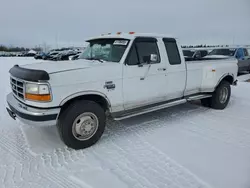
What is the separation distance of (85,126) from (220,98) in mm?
4444

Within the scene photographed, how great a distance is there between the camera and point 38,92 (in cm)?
326

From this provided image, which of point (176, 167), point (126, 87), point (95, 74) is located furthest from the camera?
point (126, 87)

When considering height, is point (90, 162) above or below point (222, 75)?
below

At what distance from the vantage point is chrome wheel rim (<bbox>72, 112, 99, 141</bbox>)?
3.71 meters

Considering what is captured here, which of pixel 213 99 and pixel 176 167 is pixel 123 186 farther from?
pixel 213 99

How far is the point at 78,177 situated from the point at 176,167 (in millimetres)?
1496

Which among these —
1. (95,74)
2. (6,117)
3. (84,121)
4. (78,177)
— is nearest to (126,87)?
(95,74)

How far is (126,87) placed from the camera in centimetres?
416

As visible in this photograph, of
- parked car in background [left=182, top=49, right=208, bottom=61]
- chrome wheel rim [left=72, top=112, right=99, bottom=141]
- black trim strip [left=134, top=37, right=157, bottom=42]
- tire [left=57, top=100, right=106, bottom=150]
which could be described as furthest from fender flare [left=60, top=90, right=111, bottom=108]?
parked car in background [left=182, top=49, right=208, bottom=61]

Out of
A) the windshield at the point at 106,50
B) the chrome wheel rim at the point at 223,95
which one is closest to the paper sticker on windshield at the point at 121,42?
the windshield at the point at 106,50

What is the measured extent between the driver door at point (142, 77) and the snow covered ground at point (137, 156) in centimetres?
72

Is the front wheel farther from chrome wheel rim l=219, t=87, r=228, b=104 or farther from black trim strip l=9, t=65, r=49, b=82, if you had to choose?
black trim strip l=9, t=65, r=49, b=82

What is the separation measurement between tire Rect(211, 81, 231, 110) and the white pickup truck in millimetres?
517

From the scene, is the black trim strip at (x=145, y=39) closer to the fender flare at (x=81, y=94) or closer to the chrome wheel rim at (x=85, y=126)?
the fender flare at (x=81, y=94)
